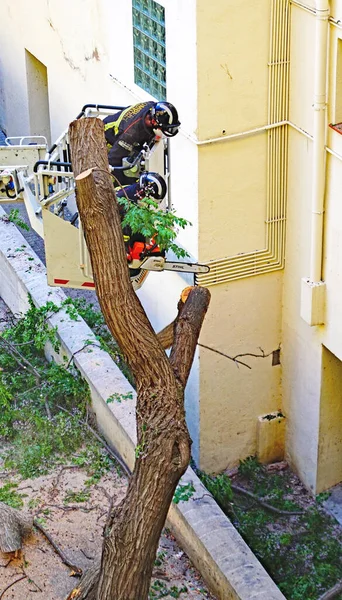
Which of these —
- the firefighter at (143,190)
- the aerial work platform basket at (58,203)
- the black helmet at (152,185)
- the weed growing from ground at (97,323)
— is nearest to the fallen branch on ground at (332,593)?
the weed growing from ground at (97,323)

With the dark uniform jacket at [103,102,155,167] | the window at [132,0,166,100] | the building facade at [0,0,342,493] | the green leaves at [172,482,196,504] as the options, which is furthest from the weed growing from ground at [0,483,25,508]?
the window at [132,0,166,100]

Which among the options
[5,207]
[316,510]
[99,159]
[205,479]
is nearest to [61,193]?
[99,159]

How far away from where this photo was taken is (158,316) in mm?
11711

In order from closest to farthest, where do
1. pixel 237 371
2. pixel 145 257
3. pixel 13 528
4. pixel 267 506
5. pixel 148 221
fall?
pixel 148 221
pixel 13 528
pixel 145 257
pixel 267 506
pixel 237 371

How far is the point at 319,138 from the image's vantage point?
9625 millimetres

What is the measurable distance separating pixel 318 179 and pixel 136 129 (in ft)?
5.37

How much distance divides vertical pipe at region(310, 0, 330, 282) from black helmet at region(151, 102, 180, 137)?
120 cm

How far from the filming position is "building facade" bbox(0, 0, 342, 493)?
380 inches

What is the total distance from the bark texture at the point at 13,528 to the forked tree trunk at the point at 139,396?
4.82 feet

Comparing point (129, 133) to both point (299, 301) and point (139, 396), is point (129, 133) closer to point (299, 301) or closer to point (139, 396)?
point (299, 301)

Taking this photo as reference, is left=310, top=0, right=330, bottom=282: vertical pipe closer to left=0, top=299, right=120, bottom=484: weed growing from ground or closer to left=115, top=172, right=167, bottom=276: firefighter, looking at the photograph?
left=115, top=172, right=167, bottom=276: firefighter

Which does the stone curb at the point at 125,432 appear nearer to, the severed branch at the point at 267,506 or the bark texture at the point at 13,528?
the bark texture at the point at 13,528

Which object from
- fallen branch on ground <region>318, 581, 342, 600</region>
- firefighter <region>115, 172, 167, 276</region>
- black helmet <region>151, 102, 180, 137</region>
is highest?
black helmet <region>151, 102, 180, 137</region>

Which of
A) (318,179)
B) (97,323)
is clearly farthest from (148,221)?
(97,323)
